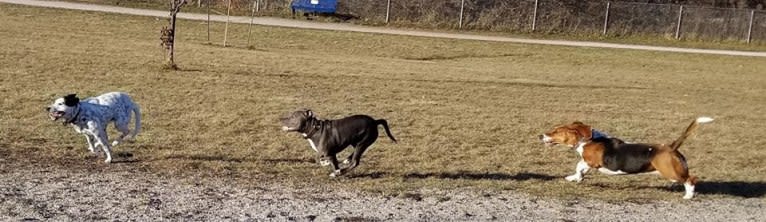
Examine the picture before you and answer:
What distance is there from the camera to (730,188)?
9203 mm

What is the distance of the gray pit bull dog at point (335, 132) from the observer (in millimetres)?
8219

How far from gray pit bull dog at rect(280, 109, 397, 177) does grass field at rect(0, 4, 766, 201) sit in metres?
0.29

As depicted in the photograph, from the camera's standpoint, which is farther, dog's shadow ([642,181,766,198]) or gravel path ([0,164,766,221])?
dog's shadow ([642,181,766,198])

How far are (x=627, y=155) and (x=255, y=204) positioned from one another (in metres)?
3.13

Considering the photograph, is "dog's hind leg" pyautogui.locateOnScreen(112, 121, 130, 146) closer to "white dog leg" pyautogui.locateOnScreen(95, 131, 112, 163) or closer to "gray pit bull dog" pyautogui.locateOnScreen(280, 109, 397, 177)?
"white dog leg" pyautogui.locateOnScreen(95, 131, 112, 163)

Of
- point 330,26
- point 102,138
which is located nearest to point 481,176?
point 102,138

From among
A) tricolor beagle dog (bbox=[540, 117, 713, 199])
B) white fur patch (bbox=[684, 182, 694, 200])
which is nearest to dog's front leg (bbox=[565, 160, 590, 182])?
tricolor beagle dog (bbox=[540, 117, 713, 199])

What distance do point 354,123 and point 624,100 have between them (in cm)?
1010

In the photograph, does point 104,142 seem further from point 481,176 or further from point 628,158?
point 628,158

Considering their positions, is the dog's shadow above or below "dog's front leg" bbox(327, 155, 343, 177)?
below

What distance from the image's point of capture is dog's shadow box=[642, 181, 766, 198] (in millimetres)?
8914

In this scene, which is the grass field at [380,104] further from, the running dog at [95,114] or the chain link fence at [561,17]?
the chain link fence at [561,17]

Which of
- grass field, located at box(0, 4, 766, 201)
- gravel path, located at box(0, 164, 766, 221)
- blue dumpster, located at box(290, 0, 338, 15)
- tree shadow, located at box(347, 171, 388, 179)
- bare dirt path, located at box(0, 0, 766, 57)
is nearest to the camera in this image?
gravel path, located at box(0, 164, 766, 221)

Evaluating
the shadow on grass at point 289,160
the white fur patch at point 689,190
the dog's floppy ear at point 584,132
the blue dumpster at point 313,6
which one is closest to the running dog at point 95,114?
the shadow on grass at point 289,160
